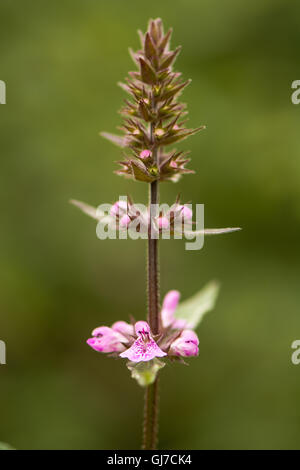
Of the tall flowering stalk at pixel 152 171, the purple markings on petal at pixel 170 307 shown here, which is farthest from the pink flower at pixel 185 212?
the purple markings on petal at pixel 170 307

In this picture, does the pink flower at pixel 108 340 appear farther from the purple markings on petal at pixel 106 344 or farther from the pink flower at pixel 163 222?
the pink flower at pixel 163 222

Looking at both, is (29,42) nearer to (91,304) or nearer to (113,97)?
(113,97)

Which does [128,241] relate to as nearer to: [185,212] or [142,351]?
[185,212]

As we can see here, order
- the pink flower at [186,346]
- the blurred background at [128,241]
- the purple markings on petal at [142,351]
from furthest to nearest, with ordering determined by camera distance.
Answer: the blurred background at [128,241], the pink flower at [186,346], the purple markings on petal at [142,351]

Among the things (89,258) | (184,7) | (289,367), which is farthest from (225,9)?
(289,367)

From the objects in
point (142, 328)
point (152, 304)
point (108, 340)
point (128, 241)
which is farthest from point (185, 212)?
point (128, 241)

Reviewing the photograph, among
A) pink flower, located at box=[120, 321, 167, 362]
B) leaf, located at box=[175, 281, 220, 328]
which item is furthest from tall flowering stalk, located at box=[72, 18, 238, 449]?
leaf, located at box=[175, 281, 220, 328]
